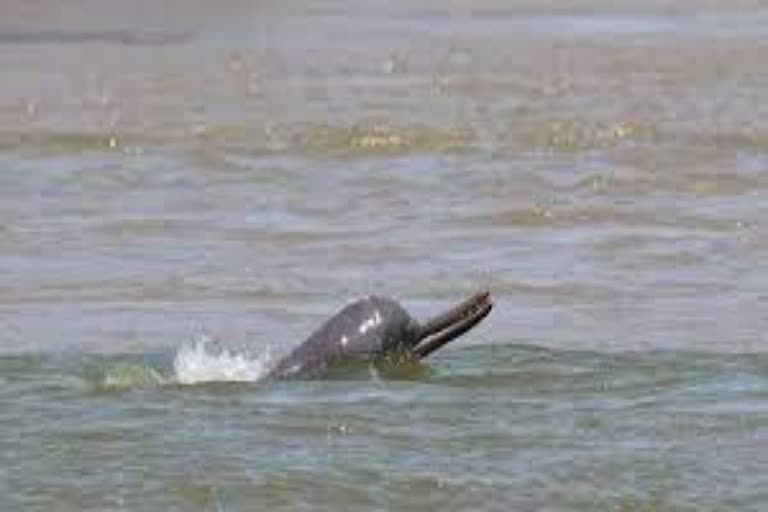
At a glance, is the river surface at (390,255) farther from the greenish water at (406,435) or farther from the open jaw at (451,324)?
the open jaw at (451,324)

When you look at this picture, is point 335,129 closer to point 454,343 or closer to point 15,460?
point 454,343

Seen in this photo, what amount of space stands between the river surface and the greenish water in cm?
2

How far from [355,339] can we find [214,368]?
0.44m

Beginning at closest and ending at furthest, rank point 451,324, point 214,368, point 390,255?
1. point 451,324
2. point 214,368
3. point 390,255

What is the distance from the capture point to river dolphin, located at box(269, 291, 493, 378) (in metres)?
9.20

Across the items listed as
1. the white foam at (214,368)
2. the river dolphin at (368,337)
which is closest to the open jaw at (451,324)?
the river dolphin at (368,337)

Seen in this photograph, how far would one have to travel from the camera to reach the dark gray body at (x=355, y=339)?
922 centimetres

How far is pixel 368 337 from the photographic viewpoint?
9203mm

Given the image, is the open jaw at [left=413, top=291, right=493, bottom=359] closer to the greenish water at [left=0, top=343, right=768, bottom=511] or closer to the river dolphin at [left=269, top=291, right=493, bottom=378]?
the river dolphin at [left=269, top=291, right=493, bottom=378]

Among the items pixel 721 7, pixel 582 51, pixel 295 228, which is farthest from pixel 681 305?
pixel 721 7

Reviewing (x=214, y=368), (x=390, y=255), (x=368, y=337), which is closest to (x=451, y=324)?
(x=368, y=337)

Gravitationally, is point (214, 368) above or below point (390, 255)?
below

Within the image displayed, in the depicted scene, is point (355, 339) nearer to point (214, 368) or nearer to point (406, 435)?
point (214, 368)

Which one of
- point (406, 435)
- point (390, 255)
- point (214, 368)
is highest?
point (390, 255)
